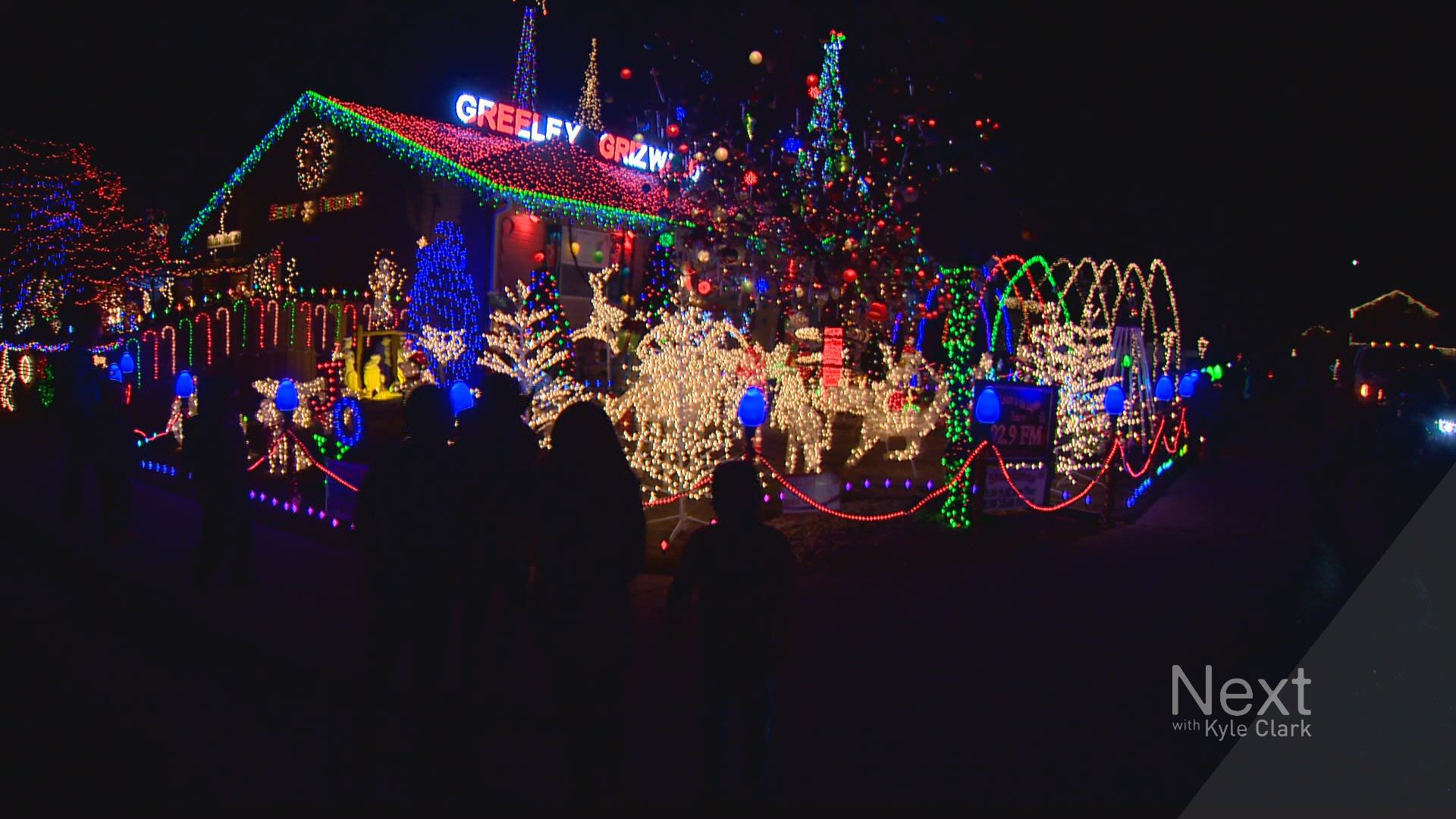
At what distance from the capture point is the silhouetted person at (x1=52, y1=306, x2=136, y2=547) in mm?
6875

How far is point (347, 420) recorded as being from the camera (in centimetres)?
977

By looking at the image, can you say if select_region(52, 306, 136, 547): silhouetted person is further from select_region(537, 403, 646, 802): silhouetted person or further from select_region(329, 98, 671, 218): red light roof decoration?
select_region(329, 98, 671, 218): red light roof decoration

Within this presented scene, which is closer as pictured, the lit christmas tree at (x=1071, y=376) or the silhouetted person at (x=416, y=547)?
the silhouetted person at (x=416, y=547)

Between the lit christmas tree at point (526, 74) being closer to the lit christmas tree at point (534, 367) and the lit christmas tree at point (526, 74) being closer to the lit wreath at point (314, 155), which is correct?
the lit wreath at point (314, 155)

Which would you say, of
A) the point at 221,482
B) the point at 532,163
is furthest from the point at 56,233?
the point at 221,482

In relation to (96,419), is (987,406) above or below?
above

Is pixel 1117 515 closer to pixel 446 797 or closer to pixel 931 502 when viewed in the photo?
pixel 931 502

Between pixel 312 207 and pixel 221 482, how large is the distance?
65.9 ft

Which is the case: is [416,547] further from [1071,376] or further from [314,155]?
[314,155]

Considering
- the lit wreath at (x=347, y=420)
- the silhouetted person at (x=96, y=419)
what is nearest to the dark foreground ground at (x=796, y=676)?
the silhouetted person at (x=96, y=419)

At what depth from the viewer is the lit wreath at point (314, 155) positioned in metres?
22.7

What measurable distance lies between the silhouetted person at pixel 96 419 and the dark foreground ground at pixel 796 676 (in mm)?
349

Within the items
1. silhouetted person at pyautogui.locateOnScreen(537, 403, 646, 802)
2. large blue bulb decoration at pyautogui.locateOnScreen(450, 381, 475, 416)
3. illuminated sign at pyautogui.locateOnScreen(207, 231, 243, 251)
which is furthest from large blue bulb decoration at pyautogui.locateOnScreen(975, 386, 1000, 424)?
illuminated sign at pyautogui.locateOnScreen(207, 231, 243, 251)

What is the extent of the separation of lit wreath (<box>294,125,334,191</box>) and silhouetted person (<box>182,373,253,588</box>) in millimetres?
19275
